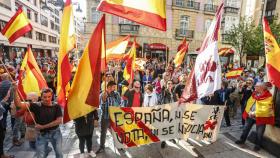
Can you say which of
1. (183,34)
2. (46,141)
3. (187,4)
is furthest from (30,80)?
(187,4)

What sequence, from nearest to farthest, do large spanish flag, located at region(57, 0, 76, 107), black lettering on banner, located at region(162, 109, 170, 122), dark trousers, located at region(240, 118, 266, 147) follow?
large spanish flag, located at region(57, 0, 76, 107) < black lettering on banner, located at region(162, 109, 170, 122) < dark trousers, located at region(240, 118, 266, 147)

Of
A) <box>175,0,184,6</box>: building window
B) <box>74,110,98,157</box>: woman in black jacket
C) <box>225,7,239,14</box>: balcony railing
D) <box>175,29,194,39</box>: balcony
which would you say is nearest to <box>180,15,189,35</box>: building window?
<box>175,29,194,39</box>: balcony

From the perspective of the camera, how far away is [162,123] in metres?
4.65

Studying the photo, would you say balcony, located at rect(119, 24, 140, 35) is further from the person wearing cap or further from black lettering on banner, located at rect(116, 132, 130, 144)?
black lettering on banner, located at rect(116, 132, 130, 144)

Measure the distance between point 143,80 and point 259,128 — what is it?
6.28 m

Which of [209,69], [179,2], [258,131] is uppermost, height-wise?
[179,2]

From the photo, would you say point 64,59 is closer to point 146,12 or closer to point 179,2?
point 146,12

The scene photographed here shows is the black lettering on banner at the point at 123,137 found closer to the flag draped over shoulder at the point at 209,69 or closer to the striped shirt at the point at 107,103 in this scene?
the striped shirt at the point at 107,103

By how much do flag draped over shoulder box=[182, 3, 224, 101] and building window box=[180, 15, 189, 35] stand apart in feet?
73.3

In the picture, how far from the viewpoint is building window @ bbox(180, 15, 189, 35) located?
25906mm

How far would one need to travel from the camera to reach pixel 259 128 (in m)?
5.07

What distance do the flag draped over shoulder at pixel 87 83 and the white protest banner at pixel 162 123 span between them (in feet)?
2.32

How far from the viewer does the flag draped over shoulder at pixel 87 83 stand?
3.73 m

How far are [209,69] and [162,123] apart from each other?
153cm
